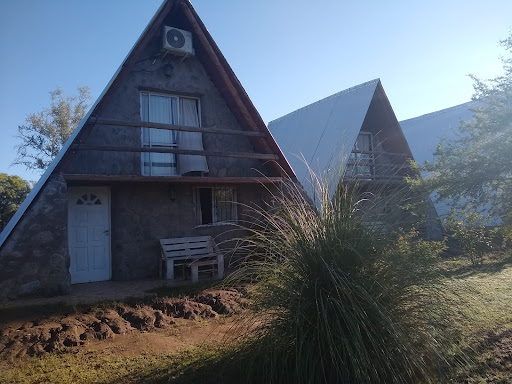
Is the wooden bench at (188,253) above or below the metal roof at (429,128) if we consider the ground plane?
below

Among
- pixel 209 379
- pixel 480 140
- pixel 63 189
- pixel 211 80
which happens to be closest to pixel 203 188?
pixel 211 80

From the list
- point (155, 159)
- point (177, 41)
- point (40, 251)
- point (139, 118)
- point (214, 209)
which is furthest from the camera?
point (214, 209)

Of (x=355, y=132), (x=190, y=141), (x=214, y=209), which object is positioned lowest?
(x=214, y=209)

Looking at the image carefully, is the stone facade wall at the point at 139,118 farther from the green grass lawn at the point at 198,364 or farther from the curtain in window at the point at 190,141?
the green grass lawn at the point at 198,364

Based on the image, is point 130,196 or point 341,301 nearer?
point 341,301

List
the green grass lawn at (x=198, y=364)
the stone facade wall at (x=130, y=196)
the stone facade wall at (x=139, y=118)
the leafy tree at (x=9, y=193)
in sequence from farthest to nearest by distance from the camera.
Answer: the leafy tree at (x=9, y=193)
the stone facade wall at (x=139, y=118)
the stone facade wall at (x=130, y=196)
the green grass lawn at (x=198, y=364)

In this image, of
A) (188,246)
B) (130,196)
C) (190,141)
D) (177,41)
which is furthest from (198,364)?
(177,41)

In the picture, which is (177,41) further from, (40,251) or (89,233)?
(40,251)

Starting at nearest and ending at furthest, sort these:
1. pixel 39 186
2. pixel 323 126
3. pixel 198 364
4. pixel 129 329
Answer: pixel 198 364 → pixel 129 329 → pixel 39 186 → pixel 323 126

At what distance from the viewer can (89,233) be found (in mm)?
9305

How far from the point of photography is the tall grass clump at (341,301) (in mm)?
3266

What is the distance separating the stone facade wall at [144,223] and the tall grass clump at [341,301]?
17.1 ft

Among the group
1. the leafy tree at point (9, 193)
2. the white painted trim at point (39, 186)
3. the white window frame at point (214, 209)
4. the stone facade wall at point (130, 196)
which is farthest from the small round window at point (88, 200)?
the leafy tree at point (9, 193)

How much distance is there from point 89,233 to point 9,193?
13262 mm
